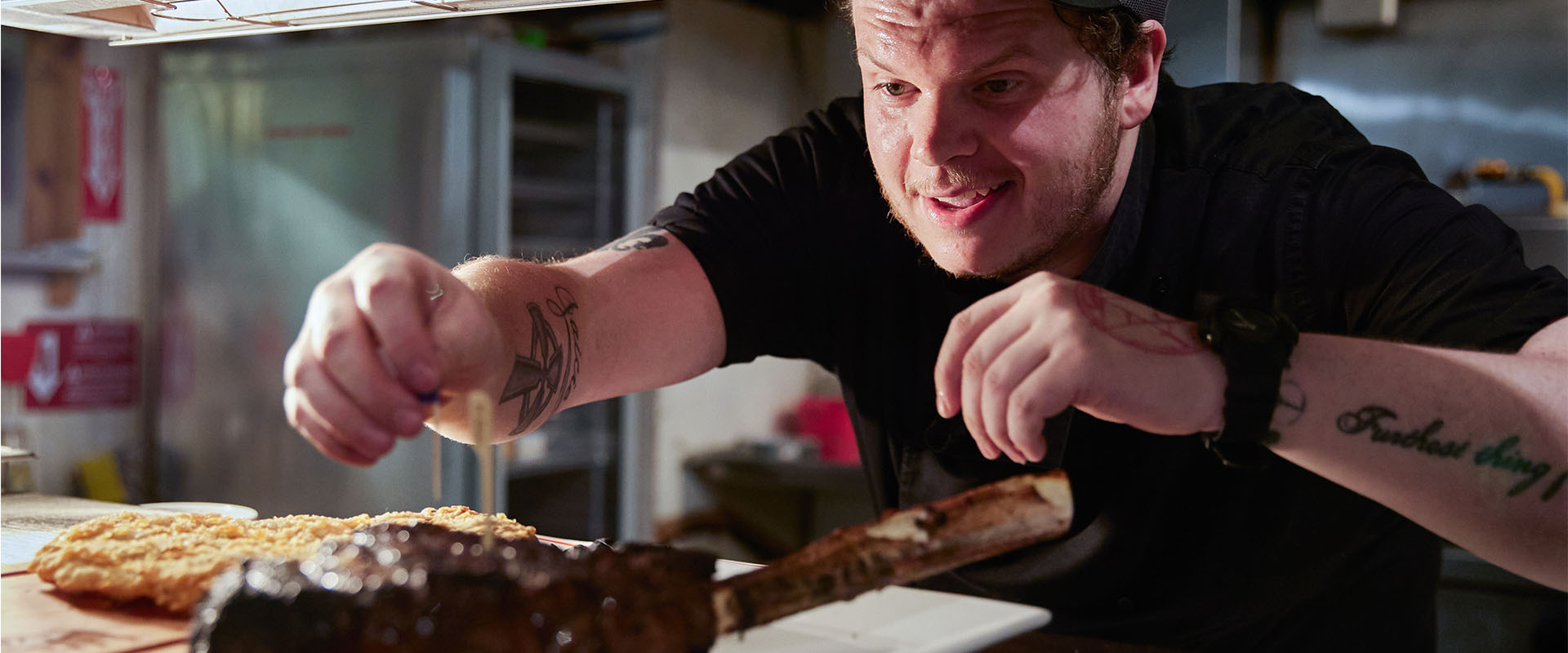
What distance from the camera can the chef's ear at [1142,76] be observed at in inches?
67.7

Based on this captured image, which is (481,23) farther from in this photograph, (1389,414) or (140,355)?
(1389,414)

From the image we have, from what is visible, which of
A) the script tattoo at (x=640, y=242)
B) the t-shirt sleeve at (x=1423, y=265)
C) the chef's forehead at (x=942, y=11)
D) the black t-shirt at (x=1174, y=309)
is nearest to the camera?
the t-shirt sleeve at (x=1423, y=265)

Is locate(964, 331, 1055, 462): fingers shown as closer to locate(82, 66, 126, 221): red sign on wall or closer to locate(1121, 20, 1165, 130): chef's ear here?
locate(1121, 20, 1165, 130): chef's ear

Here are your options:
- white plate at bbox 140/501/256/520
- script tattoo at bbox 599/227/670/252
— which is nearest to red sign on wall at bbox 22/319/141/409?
white plate at bbox 140/501/256/520

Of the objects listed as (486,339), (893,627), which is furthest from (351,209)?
(893,627)

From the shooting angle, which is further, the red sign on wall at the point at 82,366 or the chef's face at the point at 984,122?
the red sign on wall at the point at 82,366

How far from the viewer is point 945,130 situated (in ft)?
4.87

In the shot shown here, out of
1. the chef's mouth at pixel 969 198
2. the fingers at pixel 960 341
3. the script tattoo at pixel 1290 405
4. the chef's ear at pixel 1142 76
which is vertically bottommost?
the script tattoo at pixel 1290 405

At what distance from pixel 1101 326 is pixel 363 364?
706 millimetres

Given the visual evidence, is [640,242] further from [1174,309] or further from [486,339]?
[1174,309]

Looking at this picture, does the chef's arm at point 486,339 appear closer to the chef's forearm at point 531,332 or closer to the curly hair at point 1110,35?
the chef's forearm at point 531,332

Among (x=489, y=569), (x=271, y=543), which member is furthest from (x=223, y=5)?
(x=489, y=569)

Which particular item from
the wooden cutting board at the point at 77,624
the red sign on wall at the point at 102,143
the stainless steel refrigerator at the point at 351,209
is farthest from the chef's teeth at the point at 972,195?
the red sign on wall at the point at 102,143

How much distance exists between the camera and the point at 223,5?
149 cm
